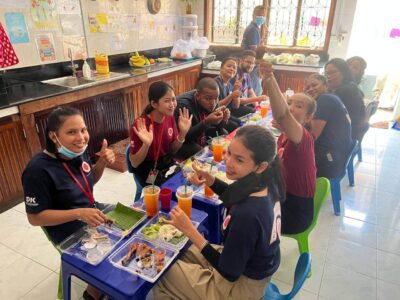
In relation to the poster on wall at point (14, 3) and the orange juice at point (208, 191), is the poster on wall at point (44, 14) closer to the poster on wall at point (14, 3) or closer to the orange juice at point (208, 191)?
the poster on wall at point (14, 3)

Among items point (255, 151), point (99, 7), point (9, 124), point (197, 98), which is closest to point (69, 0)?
point (99, 7)

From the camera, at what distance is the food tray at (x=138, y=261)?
3.72ft

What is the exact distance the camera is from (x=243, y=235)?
1104 millimetres

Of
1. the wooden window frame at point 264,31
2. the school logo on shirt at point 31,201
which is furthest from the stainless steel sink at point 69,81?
the wooden window frame at point 264,31

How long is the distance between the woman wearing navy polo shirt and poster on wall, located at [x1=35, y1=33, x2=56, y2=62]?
6.53 feet

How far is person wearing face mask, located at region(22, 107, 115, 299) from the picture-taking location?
137 centimetres

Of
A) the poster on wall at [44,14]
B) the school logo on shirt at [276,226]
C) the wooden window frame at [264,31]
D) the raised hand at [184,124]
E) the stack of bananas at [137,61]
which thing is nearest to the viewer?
the school logo on shirt at [276,226]

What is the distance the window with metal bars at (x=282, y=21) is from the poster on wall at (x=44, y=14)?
3.44m

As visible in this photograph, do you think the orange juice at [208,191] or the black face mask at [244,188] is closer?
the black face mask at [244,188]

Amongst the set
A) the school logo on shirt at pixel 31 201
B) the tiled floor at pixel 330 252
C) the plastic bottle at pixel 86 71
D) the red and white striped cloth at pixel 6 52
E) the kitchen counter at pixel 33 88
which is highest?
the red and white striped cloth at pixel 6 52

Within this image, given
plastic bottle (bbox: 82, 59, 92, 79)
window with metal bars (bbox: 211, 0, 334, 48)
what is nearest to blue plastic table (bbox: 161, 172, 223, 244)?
plastic bottle (bbox: 82, 59, 92, 79)

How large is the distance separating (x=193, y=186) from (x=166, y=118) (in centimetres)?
71

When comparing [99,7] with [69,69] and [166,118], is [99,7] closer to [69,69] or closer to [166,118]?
[69,69]

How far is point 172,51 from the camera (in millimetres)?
5402
